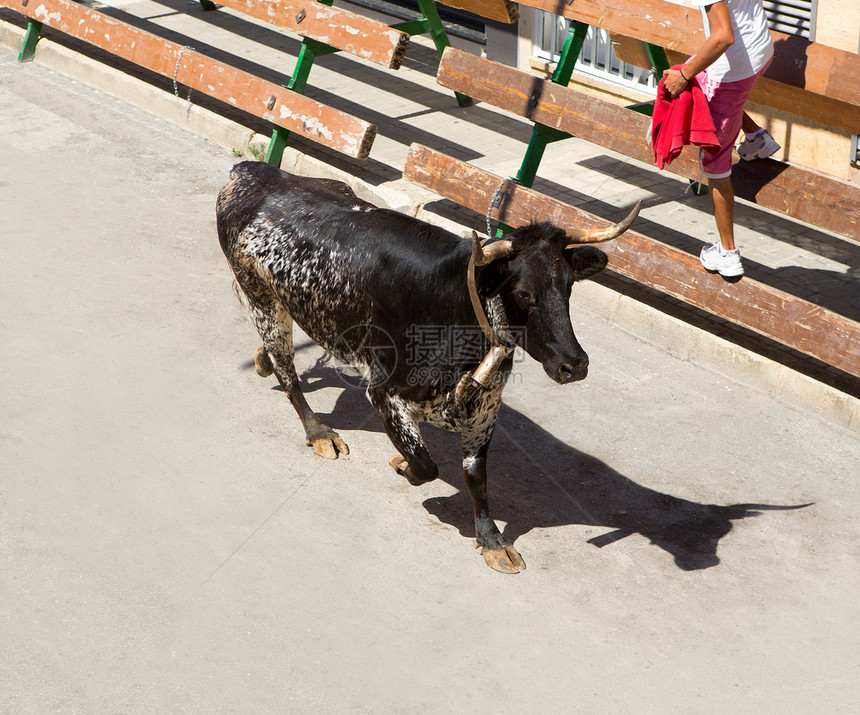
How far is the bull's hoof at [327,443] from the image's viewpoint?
530 centimetres

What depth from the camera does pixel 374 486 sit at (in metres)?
5.11

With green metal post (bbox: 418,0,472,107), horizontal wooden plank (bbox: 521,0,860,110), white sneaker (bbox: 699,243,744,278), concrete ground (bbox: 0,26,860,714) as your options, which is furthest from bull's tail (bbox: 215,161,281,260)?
green metal post (bbox: 418,0,472,107)

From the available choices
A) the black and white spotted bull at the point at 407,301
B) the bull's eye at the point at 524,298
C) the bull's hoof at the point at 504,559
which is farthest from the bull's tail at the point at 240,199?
the bull's hoof at the point at 504,559

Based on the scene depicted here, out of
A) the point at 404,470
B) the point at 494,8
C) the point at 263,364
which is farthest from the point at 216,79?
the point at 404,470

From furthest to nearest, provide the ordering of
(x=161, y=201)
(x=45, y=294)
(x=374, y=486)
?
1. (x=161, y=201)
2. (x=45, y=294)
3. (x=374, y=486)

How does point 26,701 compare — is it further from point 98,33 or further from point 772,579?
point 98,33

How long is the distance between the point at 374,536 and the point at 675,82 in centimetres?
288

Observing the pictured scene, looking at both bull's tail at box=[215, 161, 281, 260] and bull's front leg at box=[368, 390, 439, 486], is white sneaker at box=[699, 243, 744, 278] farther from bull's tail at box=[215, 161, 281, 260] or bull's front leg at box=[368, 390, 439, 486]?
bull's tail at box=[215, 161, 281, 260]

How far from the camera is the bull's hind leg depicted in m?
5.32

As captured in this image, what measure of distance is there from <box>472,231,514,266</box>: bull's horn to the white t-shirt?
7.56ft

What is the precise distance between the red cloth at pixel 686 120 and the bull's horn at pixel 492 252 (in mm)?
2059

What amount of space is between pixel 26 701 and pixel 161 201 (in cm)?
491

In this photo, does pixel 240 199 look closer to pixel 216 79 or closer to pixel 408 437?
pixel 408 437

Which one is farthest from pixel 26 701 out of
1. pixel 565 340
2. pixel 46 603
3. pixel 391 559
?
pixel 565 340
